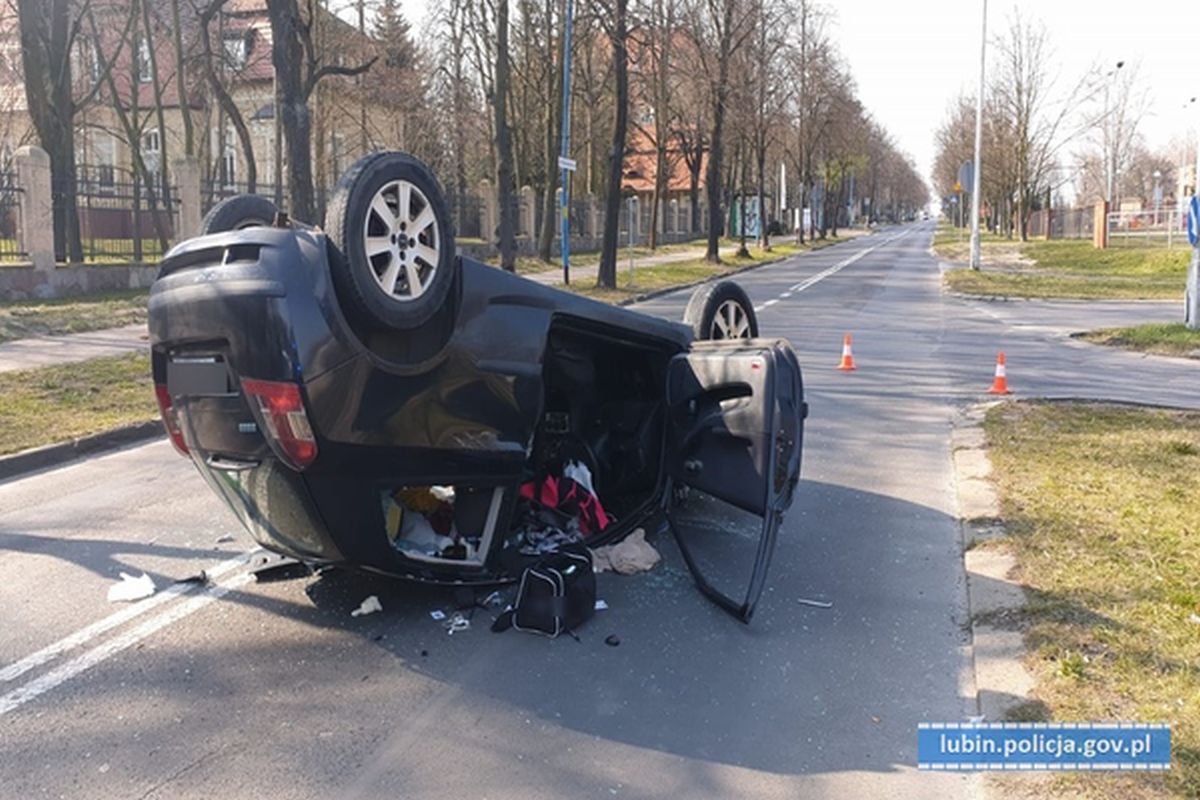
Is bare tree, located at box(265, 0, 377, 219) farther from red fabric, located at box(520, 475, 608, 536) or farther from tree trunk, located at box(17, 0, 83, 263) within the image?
red fabric, located at box(520, 475, 608, 536)

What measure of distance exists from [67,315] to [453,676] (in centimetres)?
1670

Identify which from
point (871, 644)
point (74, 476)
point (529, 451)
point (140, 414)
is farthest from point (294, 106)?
point (871, 644)

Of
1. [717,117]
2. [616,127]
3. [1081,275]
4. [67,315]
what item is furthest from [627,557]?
[717,117]

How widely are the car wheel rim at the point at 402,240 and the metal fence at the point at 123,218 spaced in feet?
69.5

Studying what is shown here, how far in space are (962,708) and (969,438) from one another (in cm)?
527

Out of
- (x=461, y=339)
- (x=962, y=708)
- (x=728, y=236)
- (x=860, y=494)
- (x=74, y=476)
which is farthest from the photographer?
(x=728, y=236)

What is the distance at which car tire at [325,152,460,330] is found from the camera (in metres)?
4.14

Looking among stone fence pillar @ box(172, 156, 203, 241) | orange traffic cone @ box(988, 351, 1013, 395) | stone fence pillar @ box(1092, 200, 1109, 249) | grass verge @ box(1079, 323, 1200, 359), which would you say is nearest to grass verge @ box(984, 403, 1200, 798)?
orange traffic cone @ box(988, 351, 1013, 395)

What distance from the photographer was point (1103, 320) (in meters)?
20.5

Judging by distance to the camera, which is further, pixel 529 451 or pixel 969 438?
pixel 969 438

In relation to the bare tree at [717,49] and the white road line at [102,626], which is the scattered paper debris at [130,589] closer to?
the white road line at [102,626]

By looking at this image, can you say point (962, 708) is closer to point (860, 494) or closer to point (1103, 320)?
point (860, 494)

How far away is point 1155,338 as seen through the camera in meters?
16.3

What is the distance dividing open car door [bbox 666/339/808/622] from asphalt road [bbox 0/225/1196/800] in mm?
201
